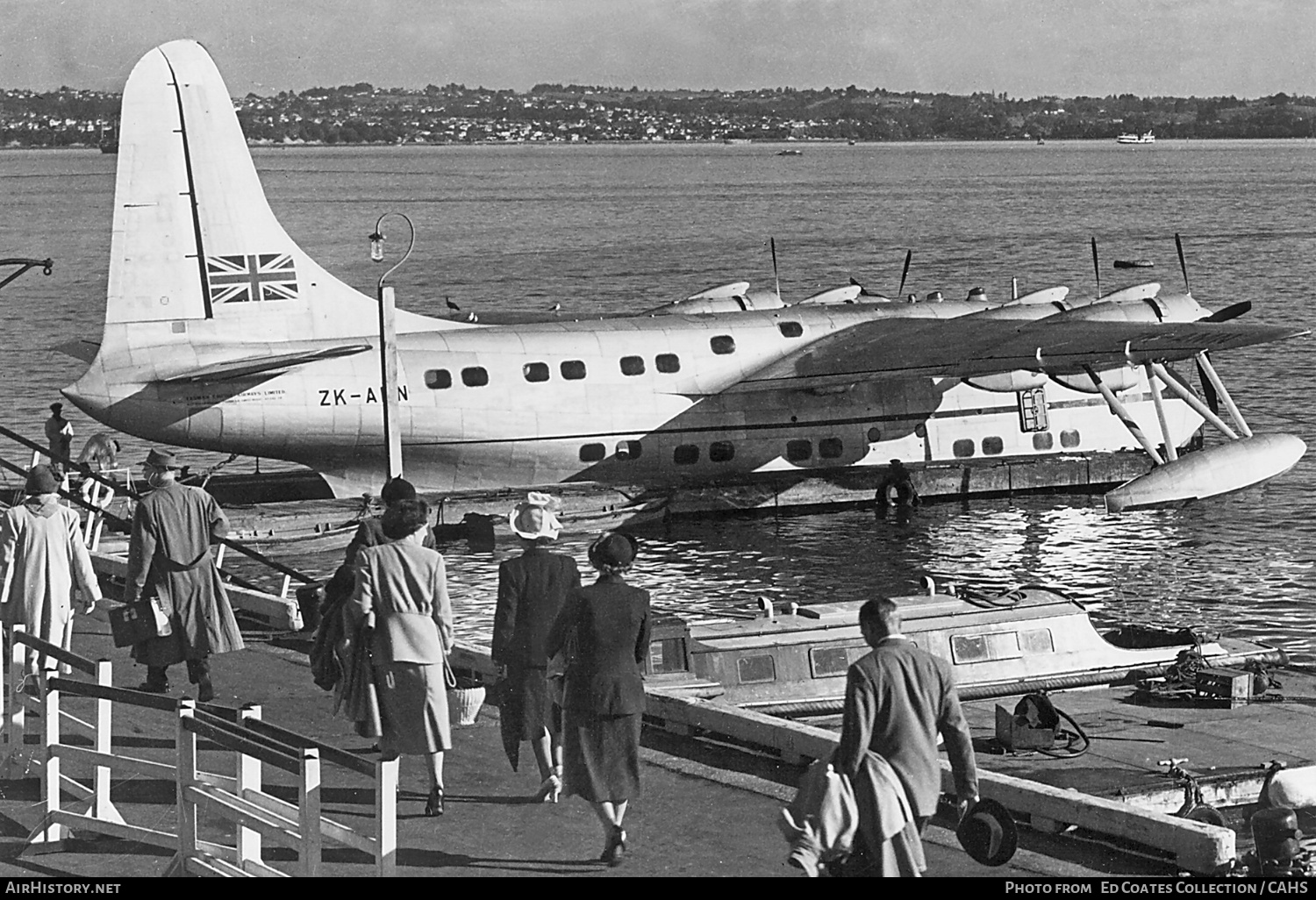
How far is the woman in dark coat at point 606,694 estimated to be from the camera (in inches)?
463

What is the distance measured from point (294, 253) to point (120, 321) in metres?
3.23

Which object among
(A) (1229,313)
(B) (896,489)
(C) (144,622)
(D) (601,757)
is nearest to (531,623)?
(D) (601,757)

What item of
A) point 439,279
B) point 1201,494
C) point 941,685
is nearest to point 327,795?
point 941,685

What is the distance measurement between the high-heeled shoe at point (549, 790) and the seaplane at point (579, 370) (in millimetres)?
16149

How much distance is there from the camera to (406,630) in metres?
12.5

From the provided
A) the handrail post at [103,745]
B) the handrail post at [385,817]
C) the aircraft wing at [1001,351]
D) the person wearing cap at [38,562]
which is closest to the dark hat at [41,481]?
the person wearing cap at [38,562]

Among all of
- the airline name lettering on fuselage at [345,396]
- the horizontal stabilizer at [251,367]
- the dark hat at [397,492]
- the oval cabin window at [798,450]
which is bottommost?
the dark hat at [397,492]

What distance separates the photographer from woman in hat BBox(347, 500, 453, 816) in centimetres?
1251

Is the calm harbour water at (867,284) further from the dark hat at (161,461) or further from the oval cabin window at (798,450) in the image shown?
the dark hat at (161,461)

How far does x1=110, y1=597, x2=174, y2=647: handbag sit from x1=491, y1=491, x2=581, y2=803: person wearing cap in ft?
11.6

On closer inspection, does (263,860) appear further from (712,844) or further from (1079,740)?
(1079,740)

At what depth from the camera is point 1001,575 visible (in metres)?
33.4

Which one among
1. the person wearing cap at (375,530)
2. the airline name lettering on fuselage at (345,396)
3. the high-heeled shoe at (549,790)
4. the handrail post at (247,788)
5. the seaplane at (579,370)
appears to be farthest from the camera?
the airline name lettering on fuselage at (345,396)

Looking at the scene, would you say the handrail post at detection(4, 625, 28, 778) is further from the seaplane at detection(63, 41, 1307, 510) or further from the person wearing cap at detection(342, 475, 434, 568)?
the seaplane at detection(63, 41, 1307, 510)
